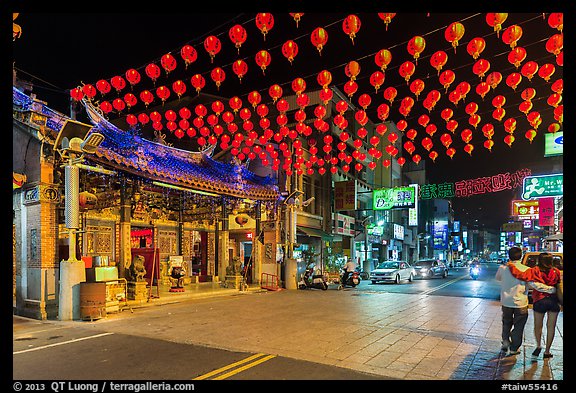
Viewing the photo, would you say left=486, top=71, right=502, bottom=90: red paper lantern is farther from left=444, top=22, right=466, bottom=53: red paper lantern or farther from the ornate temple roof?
the ornate temple roof

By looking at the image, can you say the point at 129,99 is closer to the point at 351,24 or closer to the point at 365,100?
the point at 365,100

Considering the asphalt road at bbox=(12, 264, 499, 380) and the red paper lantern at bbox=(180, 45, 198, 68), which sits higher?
the red paper lantern at bbox=(180, 45, 198, 68)

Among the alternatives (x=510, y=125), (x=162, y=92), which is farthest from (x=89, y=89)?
(x=510, y=125)

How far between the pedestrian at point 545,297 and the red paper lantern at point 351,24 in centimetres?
605

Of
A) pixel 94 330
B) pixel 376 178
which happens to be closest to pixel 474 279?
pixel 376 178

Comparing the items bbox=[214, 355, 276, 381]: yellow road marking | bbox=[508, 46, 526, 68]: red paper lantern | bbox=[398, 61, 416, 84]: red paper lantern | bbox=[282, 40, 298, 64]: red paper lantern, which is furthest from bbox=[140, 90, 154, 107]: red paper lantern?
bbox=[508, 46, 526, 68]: red paper lantern

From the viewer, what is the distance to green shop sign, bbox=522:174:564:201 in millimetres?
A: 21672

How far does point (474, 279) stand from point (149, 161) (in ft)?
83.7

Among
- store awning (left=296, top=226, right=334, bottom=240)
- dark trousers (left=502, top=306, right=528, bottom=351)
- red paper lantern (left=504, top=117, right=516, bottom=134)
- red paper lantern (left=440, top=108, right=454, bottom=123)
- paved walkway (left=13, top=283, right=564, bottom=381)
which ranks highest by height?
red paper lantern (left=440, top=108, right=454, bottom=123)

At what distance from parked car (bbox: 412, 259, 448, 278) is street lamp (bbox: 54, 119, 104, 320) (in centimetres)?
2608

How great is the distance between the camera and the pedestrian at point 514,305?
6840 millimetres

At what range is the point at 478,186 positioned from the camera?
2341 centimetres

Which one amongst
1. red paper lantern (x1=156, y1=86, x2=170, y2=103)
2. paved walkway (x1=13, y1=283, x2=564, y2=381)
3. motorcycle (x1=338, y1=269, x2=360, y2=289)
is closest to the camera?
paved walkway (x1=13, y1=283, x2=564, y2=381)

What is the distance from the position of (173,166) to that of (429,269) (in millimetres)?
23385
